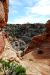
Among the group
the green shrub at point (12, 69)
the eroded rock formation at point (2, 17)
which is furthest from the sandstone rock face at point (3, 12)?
the green shrub at point (12, 69)

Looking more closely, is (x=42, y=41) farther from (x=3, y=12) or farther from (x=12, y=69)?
(x=12, y=69)

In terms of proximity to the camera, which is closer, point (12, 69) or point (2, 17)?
point (12, 69)

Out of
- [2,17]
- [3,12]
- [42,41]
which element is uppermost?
[3,12]

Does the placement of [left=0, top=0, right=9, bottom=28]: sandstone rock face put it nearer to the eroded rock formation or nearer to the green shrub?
the eroded rock formation

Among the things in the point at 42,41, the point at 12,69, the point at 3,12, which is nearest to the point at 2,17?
the point at 3,12

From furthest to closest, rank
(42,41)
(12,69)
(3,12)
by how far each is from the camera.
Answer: (42,41)
(3,12)
(12,69)

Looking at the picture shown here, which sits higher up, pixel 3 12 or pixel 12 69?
pixel 3 12

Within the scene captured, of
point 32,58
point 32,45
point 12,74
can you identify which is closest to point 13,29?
point 32,45

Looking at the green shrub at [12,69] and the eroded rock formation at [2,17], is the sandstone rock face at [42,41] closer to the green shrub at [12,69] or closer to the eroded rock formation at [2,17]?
the eroded rock formation at [2,17]

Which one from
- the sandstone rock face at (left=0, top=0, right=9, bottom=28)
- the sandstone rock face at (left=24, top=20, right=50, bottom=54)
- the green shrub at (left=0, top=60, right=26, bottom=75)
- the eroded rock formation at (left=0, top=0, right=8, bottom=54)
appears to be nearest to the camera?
the green shrub at (left=0, top=60, right=26, bottom=75)

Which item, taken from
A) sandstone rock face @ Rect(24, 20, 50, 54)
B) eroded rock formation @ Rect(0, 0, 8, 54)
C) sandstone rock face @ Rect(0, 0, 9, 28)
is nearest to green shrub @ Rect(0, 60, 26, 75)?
eroded rock formation @ Rect(0, 0, 8, 54)

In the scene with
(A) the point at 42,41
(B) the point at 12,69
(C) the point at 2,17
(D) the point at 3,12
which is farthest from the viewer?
(A) the point at 42,41

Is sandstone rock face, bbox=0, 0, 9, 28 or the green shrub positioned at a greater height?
sandstone rock face, bbox=0, 0, 9, 28

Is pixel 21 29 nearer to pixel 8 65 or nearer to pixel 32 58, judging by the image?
pixel 32 58
